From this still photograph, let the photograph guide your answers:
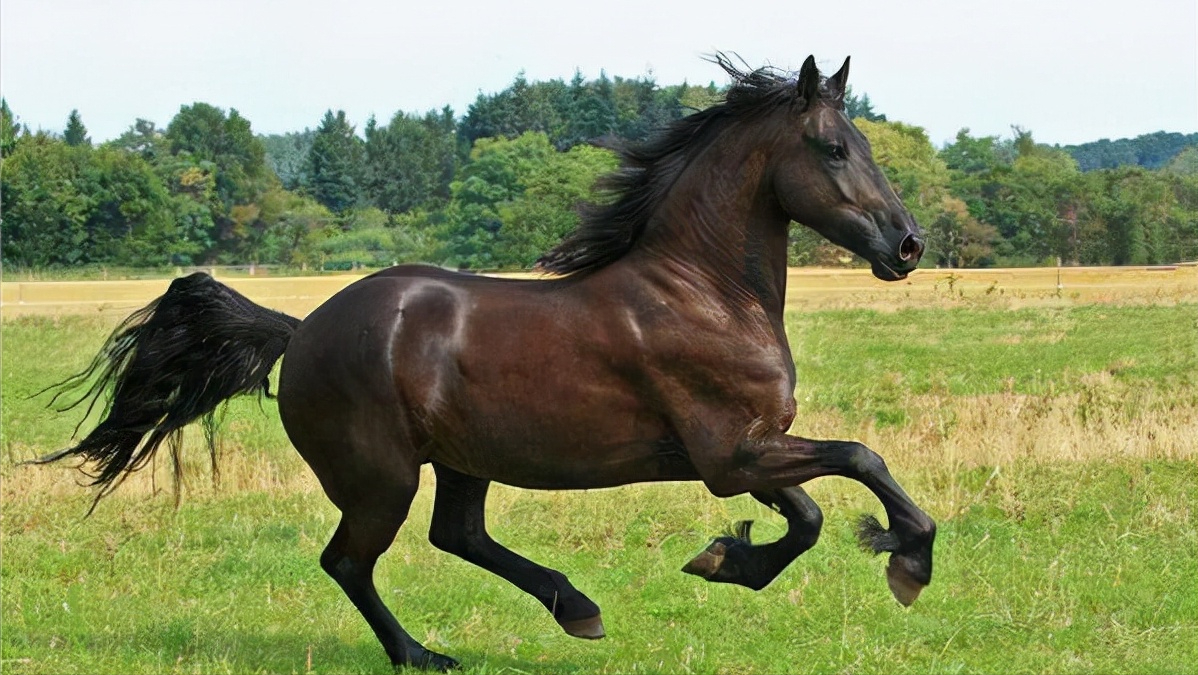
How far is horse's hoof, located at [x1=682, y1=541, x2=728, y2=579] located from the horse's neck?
1.03 meters

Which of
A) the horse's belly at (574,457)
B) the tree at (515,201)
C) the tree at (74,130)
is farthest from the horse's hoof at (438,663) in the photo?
the tree at (74,130)

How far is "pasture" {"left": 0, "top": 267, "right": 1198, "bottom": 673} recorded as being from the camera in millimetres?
6516

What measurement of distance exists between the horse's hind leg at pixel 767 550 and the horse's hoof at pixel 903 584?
1.45 feet

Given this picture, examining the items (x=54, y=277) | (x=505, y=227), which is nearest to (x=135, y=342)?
(x=505, y=227)

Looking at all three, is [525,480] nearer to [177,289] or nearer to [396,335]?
[396,335]

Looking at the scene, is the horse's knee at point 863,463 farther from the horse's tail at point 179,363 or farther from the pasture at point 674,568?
the horse's tail at point 179,363

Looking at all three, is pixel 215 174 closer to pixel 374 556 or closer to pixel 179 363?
pixel 179 363

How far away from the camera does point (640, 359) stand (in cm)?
545

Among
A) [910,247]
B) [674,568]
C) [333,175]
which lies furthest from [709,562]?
[333,175]

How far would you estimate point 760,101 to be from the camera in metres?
5.56

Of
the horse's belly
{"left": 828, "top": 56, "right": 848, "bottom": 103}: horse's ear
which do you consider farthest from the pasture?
{"left": 828, "top": 56, "right": 848, "bottom": 103}: horse's ear

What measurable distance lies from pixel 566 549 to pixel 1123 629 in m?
3.33

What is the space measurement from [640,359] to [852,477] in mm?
961

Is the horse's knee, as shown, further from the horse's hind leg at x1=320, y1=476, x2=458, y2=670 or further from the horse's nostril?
the horse's hind leg at x1=320, y1=476, x2=458, y2=670
